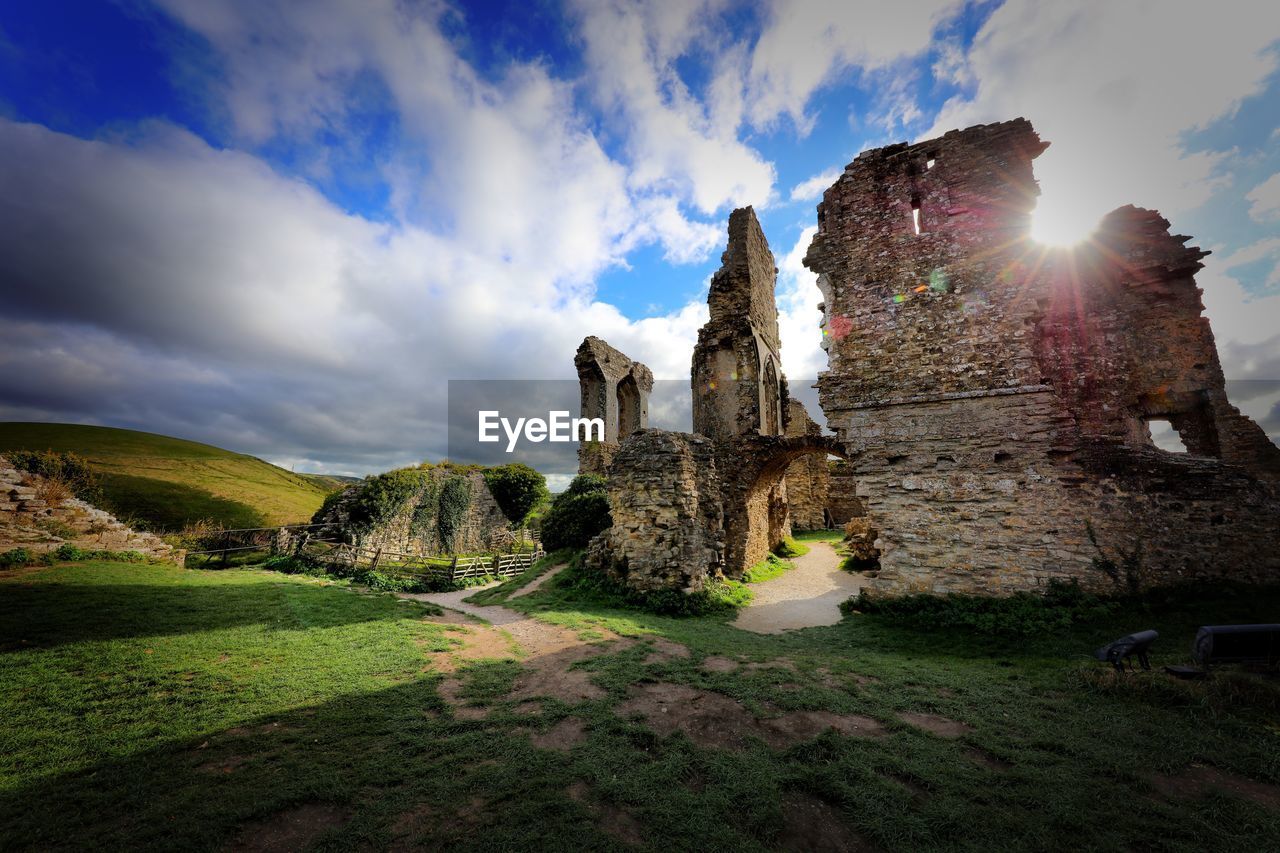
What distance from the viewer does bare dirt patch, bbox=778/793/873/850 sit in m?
2.68

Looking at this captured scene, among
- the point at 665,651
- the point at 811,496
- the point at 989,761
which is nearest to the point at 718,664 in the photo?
the point at 665,651

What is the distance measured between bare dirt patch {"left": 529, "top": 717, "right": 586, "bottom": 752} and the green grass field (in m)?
0.10

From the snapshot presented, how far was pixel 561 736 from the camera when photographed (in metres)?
3.91

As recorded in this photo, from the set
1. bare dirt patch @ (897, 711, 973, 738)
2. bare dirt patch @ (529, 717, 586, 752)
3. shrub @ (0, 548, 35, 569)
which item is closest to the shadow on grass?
shrub @ (0, 548, 35, 569)

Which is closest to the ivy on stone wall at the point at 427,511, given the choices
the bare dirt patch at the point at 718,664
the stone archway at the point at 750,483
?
the stone archway at the point at 750,483

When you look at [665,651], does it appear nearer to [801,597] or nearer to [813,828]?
[813,828]

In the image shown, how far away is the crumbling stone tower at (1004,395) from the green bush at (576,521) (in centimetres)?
935

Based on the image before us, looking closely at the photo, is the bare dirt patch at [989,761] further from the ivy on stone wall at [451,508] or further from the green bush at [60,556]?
the ivy on stone wall at [451,508]

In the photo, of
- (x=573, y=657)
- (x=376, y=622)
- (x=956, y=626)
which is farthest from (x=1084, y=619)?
(x=376, y=622)

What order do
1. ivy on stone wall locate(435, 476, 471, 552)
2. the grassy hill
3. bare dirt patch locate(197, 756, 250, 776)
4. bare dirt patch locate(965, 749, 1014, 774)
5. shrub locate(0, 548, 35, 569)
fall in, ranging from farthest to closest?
ivy on stone wall locate(435, 476, 471, 552) → the grassy hill → shrub locate(0, 548, 35, 569) → bare dirt patch locate(965, 749, 1014, 774) → bare dirt patch locate(197, 756, 250, 776)

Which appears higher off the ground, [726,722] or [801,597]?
[726,722]

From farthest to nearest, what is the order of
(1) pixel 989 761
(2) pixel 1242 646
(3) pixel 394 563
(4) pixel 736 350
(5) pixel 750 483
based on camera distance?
(3) pixel 394 563, (4) pixel 736 350, (5) pixel 750 483, (2) pixel 1242 646, (1) pixel 989 761

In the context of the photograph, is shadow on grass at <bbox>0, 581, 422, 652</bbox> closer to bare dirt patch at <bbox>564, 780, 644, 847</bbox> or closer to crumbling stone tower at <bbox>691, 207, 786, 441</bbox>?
bare dirt patch at <bbox>564, 780, 644, 847</bbox>

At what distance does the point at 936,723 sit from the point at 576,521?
13.6 meters
